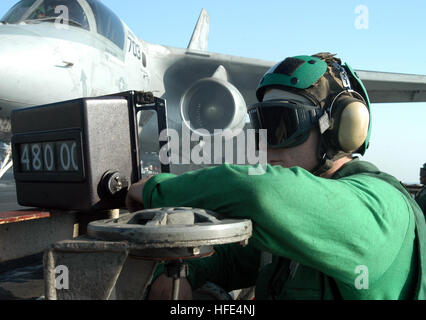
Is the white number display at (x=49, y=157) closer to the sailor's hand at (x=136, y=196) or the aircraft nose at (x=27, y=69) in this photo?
the sailor's hand at (x=136, y=196)

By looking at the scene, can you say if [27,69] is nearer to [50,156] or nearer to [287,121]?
[50,156]

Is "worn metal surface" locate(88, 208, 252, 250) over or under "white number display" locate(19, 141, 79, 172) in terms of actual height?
under

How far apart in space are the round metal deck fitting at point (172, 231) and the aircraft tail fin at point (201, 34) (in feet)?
50.9

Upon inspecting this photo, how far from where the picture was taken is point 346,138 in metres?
1.34

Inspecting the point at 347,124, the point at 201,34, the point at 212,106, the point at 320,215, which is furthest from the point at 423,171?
the point at 201,34

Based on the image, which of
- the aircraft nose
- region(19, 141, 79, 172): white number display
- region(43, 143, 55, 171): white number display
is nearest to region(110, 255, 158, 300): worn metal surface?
region(19, 141, 79, 172): white number display

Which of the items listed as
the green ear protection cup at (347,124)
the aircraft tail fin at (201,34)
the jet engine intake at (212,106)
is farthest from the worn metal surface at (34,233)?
the aircraft tail fin at (201,34)

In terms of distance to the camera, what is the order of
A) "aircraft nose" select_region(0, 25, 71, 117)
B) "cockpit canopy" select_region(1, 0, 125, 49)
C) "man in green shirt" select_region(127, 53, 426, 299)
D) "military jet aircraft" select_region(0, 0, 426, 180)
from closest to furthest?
"man in green shirt" select_region(127, 53, 426, 299) < "aircraft nose" select_region(0, 25, 71, 117) < "military jet aircraft" select_region(0, 0, 426, 180) < "cockpit canopy" select_region(1, 0, 125, 49)

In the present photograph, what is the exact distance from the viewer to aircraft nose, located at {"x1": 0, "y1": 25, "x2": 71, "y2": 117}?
438 cm

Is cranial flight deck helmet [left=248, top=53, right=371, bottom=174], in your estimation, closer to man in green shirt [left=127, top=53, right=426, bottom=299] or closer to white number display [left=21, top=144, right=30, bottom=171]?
man in green shirt [left=127, top=53, right=426, bottom=299]

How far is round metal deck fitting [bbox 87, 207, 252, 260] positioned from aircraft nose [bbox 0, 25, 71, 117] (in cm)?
440

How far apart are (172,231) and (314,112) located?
2.73 ft

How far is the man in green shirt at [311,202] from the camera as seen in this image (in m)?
0.74
